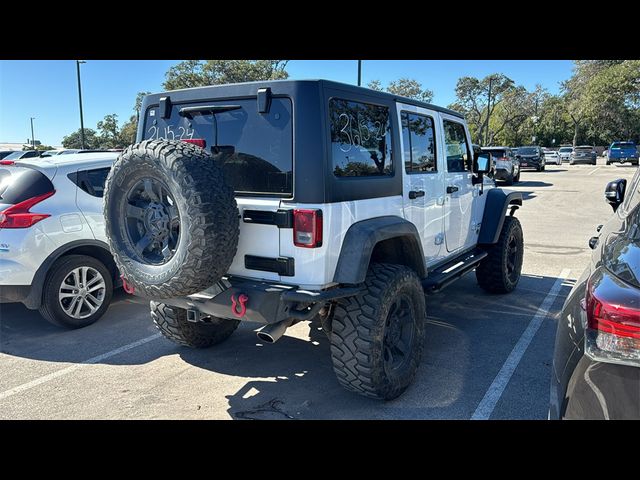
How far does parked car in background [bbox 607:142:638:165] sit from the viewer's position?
117ft

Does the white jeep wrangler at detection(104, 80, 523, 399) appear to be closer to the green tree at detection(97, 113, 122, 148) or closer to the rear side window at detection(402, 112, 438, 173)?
the rear side window at detection(402, 112, 438, 173)

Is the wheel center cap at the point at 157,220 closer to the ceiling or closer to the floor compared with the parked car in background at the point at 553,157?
closer to the floor

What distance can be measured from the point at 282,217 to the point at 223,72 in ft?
84.6

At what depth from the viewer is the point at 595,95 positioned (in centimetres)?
4988

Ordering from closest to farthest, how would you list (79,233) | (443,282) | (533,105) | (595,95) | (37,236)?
(443,282), (37,236), (79,233), (595,95), (533,105)

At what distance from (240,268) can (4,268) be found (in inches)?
112

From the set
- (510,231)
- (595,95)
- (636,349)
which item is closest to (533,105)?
(595,95)

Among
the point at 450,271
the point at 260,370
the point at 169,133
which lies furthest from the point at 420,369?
the point at 169,133

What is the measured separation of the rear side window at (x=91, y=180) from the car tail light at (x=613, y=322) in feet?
16.3

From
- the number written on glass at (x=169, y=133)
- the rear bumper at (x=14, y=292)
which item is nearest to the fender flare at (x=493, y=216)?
the number written on glass at (x=169, y=133)

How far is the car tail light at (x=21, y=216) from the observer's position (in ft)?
14.8

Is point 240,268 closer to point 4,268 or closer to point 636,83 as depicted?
point 4,268

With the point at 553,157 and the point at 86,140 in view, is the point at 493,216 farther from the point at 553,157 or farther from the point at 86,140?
the point at 86,140

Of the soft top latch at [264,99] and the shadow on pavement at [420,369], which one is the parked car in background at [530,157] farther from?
the soft top latch at [264,99]
